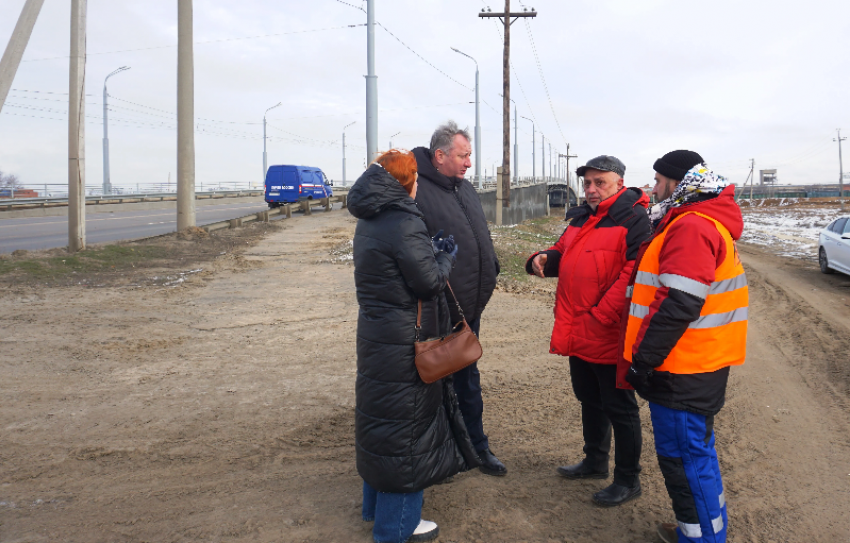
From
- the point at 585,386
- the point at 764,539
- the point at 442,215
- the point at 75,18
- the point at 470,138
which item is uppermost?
the point at 75,18

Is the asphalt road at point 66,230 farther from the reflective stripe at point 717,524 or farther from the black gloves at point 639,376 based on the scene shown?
the reflective stripe at point 717,524

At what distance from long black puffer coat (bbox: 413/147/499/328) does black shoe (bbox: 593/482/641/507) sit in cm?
126

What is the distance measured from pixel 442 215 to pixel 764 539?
2423 millimetres

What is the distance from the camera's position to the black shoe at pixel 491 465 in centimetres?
403

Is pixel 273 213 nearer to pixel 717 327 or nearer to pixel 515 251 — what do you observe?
pixel 515 251

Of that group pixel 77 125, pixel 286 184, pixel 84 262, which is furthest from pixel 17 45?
pixel 286 184

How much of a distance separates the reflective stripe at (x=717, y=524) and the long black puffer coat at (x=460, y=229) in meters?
1.69

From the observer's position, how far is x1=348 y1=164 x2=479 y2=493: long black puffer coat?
297cm

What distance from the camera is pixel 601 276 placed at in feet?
11.8

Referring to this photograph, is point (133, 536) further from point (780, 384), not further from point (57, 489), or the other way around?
point (780, 384)

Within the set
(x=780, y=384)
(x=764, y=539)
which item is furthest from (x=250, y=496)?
(x=780, y=384)

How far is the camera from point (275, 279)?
36.5 ft

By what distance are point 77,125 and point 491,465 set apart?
1189cm

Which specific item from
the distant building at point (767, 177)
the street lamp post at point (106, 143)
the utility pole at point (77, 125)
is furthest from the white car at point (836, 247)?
the distant building at point (767, 177)
